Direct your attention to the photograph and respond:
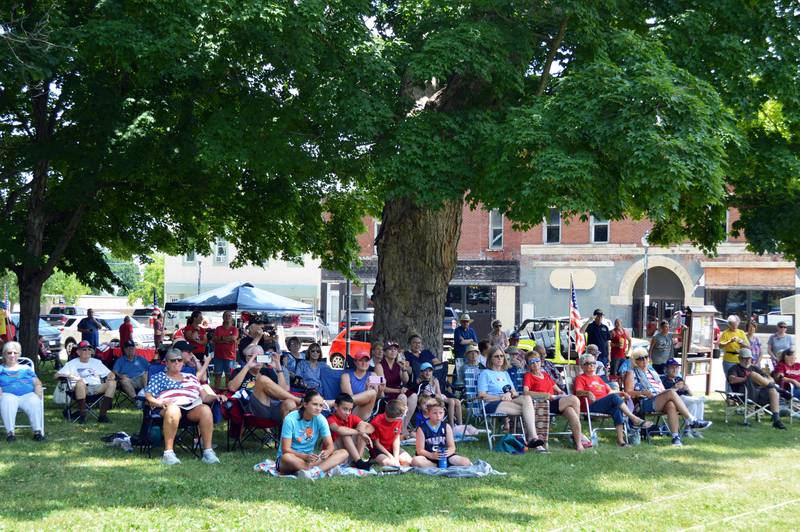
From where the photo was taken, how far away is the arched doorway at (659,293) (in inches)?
1689

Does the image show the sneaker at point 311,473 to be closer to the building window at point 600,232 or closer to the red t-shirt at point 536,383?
the red t-shirt at point 536,383

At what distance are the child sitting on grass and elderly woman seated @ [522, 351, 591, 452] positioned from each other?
7.08 feet

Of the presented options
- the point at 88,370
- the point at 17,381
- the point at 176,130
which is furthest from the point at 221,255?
the point at 17,381

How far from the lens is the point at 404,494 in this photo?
28.0 feet

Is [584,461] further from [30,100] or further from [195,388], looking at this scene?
[30,100]

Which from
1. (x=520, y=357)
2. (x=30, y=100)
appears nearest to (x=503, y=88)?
(x=520, y=357)

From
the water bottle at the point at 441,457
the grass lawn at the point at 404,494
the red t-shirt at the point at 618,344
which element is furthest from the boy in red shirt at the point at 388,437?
the red t-shirt at the point at 618,344

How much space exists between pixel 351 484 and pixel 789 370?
31.2 ft

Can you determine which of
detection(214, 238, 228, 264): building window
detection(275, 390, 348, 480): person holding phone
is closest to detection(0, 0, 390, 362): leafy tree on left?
detection(275, 390, 348, 480): person holding phone

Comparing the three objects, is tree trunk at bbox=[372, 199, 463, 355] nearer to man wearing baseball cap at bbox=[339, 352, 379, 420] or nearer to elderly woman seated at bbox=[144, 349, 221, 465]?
man wearing baseball cap at bbox=[339, 352, 379, 420]

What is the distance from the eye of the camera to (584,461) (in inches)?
422

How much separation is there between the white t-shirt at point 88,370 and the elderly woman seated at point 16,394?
182 cm

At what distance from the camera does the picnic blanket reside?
9422mm

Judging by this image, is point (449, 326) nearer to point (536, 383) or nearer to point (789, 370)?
point (789, 370)
